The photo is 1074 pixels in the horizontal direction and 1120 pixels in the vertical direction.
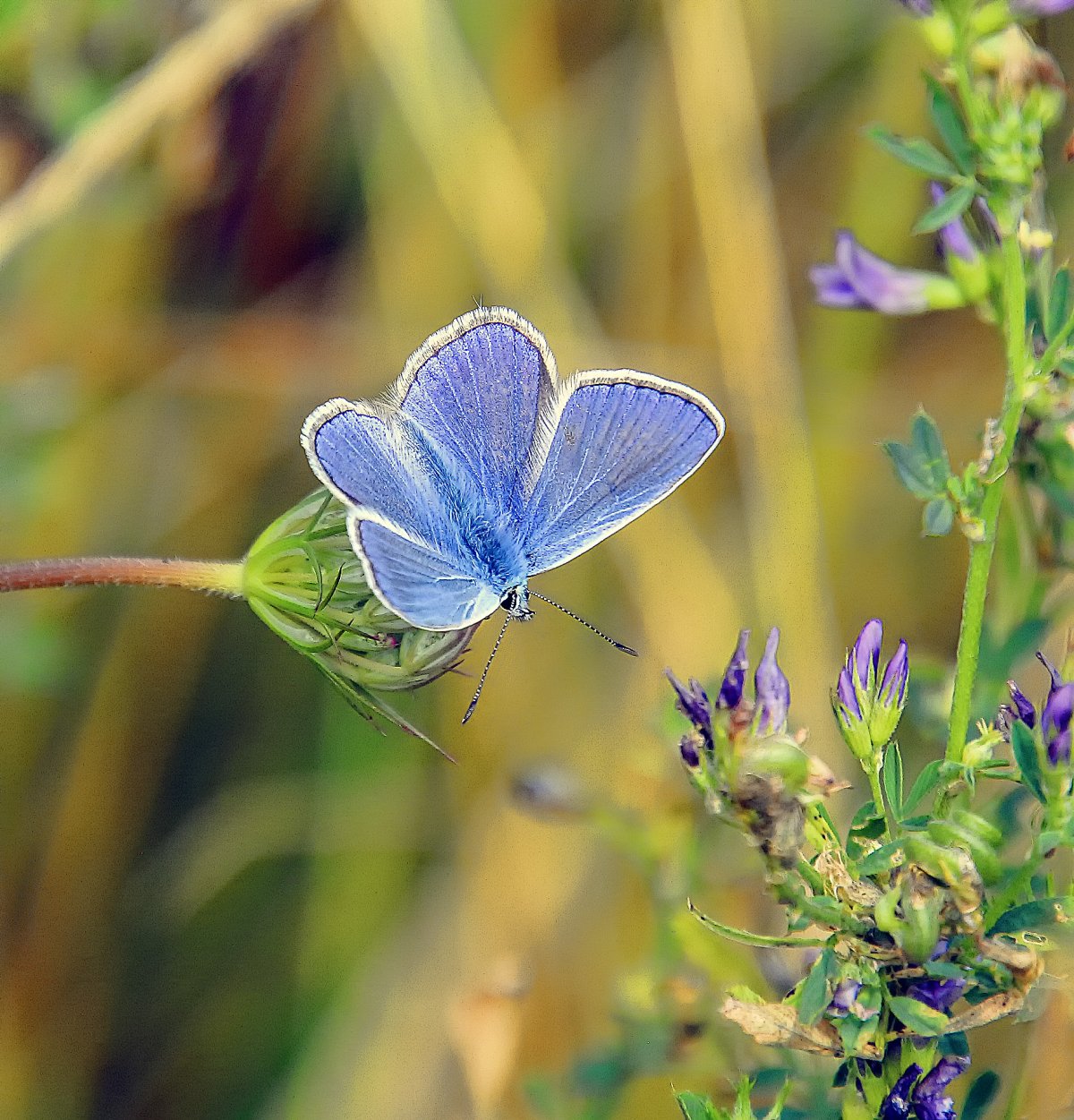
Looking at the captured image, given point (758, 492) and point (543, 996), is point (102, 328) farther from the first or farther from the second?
point (543, 996)

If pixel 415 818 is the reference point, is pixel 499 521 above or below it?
above

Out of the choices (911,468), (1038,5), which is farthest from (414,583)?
(1038,5)

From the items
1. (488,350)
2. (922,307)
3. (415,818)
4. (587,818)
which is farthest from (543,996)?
(922,307)

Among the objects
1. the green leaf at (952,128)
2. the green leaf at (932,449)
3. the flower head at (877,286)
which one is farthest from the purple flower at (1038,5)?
the green leaf at (932,449)

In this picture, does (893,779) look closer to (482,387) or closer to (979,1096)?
(979,1096)

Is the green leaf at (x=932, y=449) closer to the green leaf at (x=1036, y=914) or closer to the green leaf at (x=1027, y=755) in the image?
the green leaf at (x=1027, y=755)

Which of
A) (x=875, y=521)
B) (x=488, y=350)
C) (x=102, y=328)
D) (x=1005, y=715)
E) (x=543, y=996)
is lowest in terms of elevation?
(x=543, y=996)
